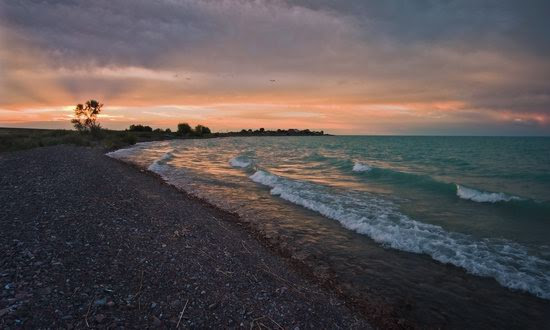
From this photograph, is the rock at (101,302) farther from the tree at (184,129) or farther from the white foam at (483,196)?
the tree at (184,129)

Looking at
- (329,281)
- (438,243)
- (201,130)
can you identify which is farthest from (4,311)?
(201,130)

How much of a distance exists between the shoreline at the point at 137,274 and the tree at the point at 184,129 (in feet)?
424

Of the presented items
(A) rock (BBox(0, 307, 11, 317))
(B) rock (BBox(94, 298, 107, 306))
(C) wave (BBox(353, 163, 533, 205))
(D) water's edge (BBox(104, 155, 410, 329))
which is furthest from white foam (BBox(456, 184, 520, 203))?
(A) rock (BBox(0, 307, 11, 317))

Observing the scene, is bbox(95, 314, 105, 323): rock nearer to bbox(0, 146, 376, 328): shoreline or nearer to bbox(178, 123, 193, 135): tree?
bbox(0, 146, 376, 328): shoreline

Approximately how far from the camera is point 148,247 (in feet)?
27.5

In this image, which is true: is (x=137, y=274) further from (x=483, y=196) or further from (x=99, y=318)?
(x=483, y=196)

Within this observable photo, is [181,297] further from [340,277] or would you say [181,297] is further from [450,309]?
[450,309]

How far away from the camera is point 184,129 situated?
138750 mm

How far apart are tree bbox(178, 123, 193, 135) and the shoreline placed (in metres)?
129

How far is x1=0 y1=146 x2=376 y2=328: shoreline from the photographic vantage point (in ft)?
17.8

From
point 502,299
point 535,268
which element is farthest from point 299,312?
point 535,268

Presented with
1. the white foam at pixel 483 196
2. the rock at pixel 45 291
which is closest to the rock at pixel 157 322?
the rock at pixel 45 291

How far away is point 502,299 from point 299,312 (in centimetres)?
533

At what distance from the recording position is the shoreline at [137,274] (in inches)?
214
